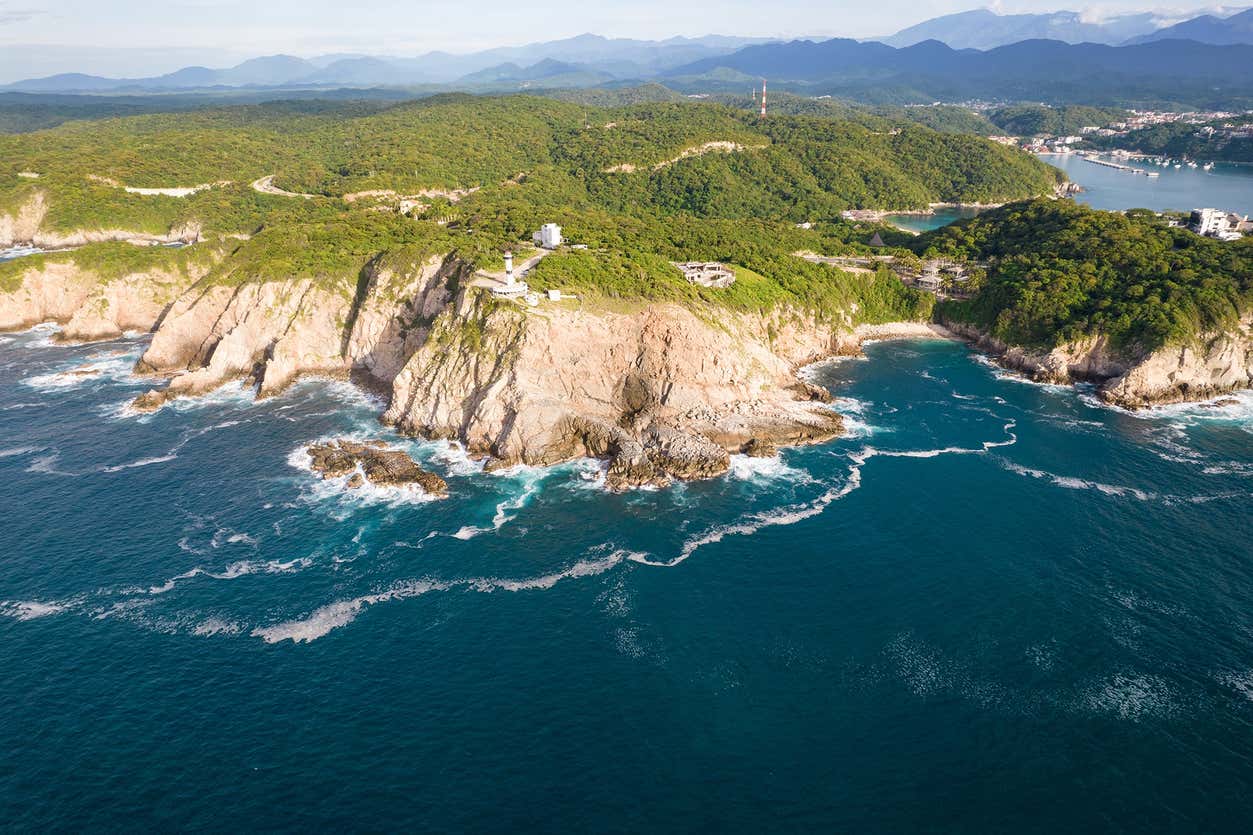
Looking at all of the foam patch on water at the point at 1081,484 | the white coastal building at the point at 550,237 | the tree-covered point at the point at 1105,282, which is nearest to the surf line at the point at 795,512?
the foam patch on water at the point at 1081,484

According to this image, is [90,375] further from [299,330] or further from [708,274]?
[708,274]

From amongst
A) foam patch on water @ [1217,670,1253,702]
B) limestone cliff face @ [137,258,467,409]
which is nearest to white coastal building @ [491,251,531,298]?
limestone cliff face @ [137,258,467,409]

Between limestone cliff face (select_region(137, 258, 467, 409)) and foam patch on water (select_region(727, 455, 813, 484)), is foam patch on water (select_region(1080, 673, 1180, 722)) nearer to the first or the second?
foam patch on water (select_region(727, 455, 813, 484))

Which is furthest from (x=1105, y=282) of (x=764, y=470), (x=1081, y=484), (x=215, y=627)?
(x=215, y=627)

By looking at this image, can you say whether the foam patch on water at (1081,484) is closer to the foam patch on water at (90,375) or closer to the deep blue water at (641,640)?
the deep blue water at (641,640)

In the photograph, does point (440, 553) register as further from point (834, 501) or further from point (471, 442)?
point (834, 501)

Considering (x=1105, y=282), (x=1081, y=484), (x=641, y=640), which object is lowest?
(x=641, y=640)
